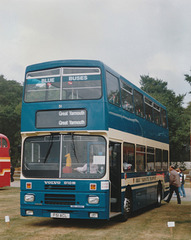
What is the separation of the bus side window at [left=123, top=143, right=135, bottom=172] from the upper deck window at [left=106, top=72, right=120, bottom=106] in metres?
1.59

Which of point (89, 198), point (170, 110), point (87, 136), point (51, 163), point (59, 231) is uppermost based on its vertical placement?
point (170, 110)

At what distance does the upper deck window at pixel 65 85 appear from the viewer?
12391mm

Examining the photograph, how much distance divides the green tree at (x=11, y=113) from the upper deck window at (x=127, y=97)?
39.9m

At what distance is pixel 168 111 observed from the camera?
167 ft

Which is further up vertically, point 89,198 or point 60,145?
point 60,145

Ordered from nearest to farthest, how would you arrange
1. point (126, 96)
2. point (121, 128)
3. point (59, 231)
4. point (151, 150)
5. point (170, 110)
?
point (59, 231)
point (121, 128)
point (126, 96)
point (151, 150)
point (170, 110)

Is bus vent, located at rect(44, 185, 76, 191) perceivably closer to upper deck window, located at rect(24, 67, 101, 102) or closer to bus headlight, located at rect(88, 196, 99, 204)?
bus headlight, located at rect(88, 196, 99, 204)

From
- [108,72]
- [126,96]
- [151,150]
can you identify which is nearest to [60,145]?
[108,72]

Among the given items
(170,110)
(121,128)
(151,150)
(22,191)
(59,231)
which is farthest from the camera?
(170,110)

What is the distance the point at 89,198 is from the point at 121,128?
2772 millimetres

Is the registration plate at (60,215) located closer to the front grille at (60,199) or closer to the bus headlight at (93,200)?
the front grille at (60,199)

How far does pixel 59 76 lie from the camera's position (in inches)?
500

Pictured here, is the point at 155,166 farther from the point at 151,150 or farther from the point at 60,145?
the point at 60,145

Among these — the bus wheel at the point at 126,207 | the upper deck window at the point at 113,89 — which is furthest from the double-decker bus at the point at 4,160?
the upper deck window at the point at 113,89
